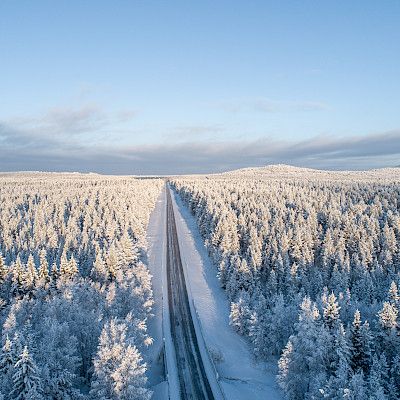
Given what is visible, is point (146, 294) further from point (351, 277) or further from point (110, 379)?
point (351, 277)

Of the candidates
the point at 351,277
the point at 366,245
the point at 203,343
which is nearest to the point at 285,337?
the point at 203,343

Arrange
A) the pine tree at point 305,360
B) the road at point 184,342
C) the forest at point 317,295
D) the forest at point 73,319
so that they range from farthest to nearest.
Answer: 1. the road at point 184,342
2. the pine tree at point 305,360
3. the forest at point 317,295
4. the forest at point 73,319

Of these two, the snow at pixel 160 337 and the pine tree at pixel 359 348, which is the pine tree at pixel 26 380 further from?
the pine tree at pixel 359 348

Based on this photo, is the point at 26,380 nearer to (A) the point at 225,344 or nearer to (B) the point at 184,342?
(B) the point at 184,342

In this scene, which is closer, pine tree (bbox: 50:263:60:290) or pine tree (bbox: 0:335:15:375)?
pine tree (bbox: 0:335:15:375)

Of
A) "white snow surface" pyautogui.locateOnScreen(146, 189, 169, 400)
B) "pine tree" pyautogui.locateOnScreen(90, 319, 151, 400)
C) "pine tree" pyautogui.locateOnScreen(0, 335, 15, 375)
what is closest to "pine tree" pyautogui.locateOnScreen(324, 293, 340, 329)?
"white snow surface" pyautogui.locateOnScreen(146, 189, 169, 400)

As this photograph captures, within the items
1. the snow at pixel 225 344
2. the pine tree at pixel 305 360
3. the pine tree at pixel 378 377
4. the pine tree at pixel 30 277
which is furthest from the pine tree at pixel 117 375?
the pine tree at pixel 30 277

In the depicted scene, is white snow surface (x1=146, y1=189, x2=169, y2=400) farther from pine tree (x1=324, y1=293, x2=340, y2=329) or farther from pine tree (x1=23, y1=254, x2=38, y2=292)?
pine tree (x1=23, y1=254, x2=38, y2=292)
